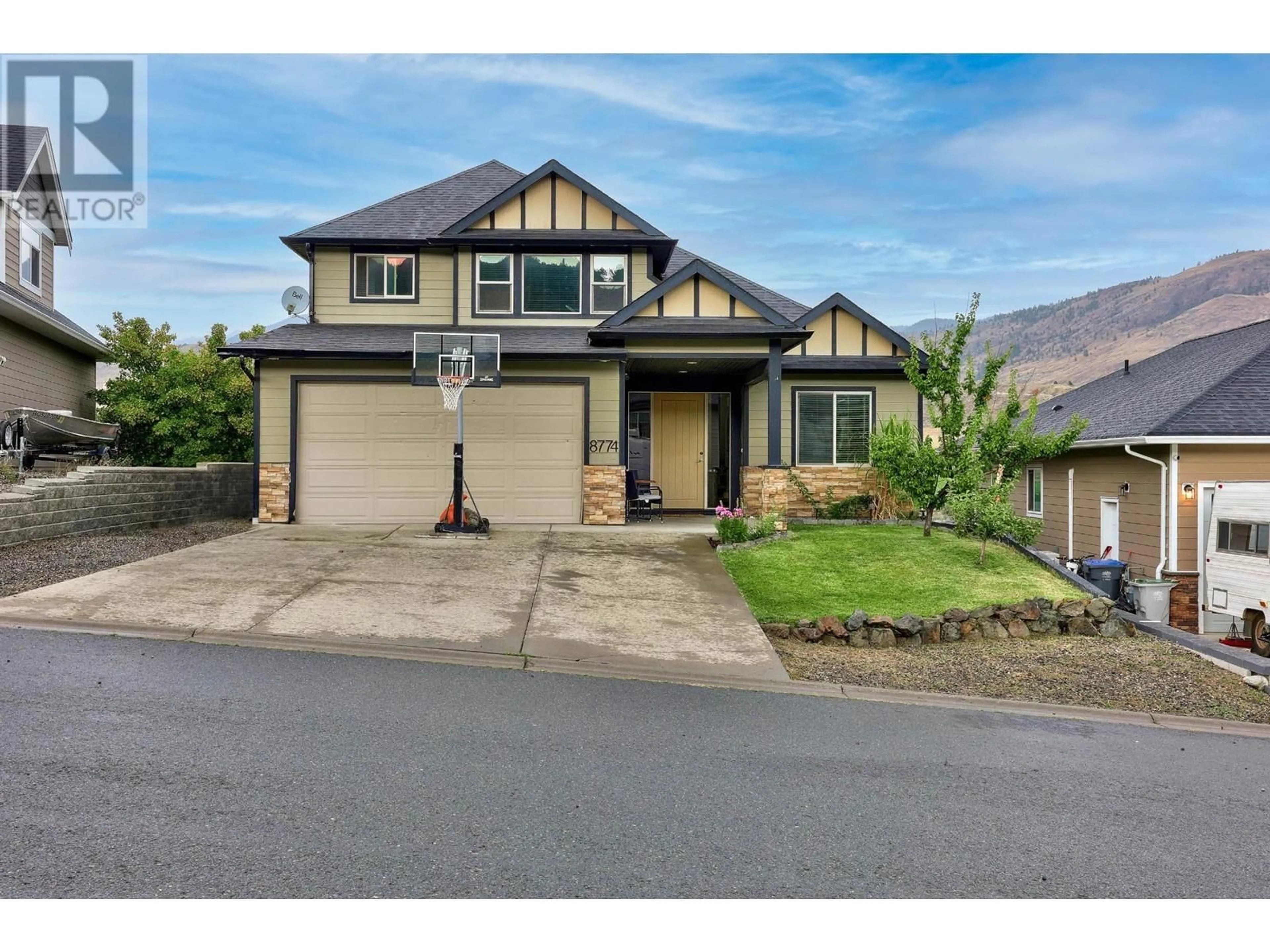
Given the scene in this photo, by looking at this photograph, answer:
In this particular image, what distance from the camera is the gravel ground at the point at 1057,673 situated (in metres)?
6.96

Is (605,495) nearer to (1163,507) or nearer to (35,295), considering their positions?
(1163,507)

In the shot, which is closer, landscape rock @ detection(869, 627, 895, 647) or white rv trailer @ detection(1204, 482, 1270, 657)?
landscape rock @ detection(869, 627, 895, 647)

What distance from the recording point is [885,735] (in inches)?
221

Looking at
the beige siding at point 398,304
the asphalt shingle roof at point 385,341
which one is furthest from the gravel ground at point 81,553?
the beige siding at point 398,304

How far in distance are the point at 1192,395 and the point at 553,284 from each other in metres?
12.7

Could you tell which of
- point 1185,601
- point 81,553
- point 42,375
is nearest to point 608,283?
point 81,553

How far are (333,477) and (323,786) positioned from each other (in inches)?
495

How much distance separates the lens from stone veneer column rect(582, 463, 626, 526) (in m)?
15.8

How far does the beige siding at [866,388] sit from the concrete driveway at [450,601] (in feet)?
18.1

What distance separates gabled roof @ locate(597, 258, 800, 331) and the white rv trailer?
7718mm

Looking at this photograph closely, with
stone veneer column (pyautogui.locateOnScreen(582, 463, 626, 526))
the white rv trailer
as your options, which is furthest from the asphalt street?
stone veneer column (pyautogui.locateOnScreen(582, 463, 626, 526))

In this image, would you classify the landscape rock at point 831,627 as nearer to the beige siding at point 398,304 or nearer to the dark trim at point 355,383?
the dark trim at point 355,383

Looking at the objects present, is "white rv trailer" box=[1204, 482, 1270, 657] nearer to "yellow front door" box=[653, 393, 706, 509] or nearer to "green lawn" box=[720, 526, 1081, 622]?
"green lawn" box=[720, 526, 1081, 622]

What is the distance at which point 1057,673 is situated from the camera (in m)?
7.69
